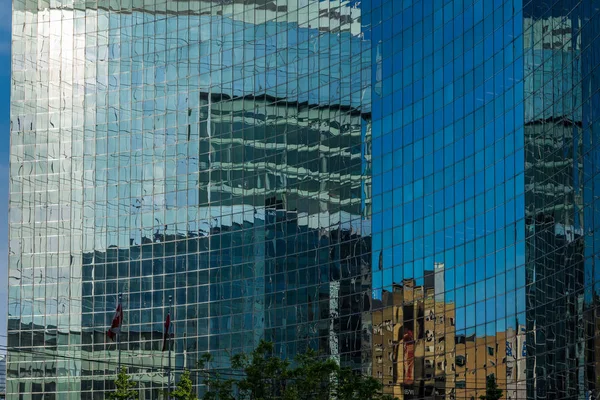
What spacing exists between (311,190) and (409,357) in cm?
2074

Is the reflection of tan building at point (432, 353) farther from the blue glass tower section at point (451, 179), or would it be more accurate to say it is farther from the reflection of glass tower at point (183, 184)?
the reflection of glass tower at point (183, 184)

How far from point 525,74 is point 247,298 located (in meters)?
39.8

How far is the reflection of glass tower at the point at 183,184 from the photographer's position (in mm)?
104562

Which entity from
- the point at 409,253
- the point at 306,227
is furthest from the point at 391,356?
the point at 306,227

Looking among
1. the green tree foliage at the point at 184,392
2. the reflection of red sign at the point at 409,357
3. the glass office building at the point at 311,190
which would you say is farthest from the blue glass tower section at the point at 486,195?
the green tree foliage at the point at 184,392

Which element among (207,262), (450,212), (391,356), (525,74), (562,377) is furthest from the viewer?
(207,262)

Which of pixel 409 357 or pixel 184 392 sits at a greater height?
pixel 409 357

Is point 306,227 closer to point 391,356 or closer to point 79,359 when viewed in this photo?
point 391,356

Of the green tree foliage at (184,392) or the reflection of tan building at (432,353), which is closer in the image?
the reflection of tan building at (432,353)

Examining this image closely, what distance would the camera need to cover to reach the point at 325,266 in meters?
104

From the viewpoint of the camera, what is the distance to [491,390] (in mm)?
77500

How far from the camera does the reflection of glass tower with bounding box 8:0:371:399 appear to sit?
10456 centimetres

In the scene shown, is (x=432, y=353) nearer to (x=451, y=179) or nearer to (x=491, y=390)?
(x=491, y=390)

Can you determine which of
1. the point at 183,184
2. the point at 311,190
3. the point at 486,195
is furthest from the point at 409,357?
the point at 183,184
